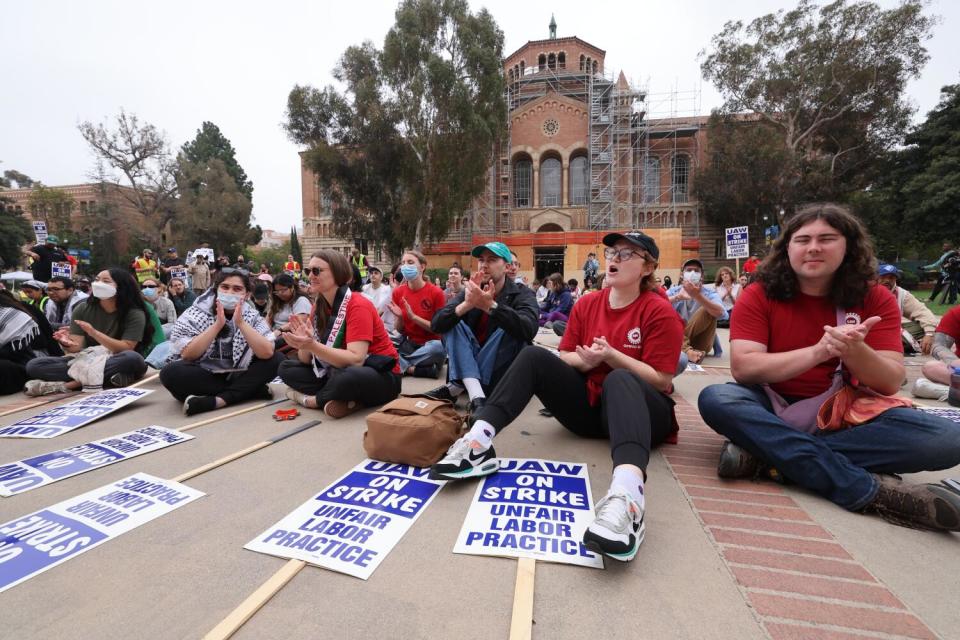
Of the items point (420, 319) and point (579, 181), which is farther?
point (579, 181)

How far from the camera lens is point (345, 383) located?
3.81 metres

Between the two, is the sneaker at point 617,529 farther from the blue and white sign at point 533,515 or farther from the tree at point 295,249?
the tree at point 295,249

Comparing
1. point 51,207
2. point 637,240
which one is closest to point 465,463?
point 637,240

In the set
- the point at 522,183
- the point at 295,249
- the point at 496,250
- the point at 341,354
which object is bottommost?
the point at 341,354

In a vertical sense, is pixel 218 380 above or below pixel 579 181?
below

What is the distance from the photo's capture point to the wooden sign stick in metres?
1.46

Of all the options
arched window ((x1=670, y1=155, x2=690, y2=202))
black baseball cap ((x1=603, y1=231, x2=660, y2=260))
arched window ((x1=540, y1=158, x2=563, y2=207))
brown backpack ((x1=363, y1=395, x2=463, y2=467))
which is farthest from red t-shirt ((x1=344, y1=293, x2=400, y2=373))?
arched window ((x1=670, y1=155, x2=690, y2=202))

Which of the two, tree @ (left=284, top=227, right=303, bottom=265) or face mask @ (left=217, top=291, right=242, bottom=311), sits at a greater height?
tree @ (left=284, top=227, right=303, bottom=265)

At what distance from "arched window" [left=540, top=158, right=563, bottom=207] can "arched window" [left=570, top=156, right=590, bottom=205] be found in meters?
1.05

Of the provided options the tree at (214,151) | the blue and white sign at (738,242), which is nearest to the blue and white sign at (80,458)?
Result: the blue and white sign at (738,242)

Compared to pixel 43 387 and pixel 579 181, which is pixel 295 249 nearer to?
pixel 579 181

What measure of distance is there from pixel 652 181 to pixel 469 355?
38.4 meters

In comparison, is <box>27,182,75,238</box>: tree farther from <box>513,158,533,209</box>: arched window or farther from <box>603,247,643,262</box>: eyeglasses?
<box>603,247,643,262</box>: eyeglasses

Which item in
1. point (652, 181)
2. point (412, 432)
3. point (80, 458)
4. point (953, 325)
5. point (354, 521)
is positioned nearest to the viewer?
point (354, 521)
